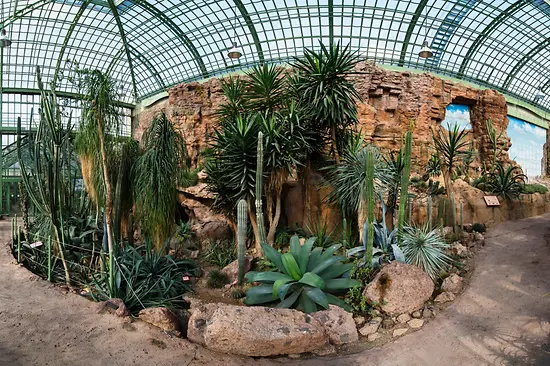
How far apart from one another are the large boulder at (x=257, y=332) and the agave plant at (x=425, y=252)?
2.66m

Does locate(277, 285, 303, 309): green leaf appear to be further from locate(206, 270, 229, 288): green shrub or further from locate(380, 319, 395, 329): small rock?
locate(206, 270, 229, 288): green shrub

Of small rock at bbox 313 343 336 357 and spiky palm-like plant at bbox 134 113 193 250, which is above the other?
spiky palm-like plant at bbox 134 113 193 250

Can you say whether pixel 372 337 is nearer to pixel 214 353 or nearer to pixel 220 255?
pixel 214 353

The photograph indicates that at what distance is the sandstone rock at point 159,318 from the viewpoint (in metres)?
4.82

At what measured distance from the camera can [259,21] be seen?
2195 centimetres

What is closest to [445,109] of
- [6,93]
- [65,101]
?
[65,101]

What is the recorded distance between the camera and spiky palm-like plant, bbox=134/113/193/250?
25.0ft

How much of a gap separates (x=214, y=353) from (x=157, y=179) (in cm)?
417

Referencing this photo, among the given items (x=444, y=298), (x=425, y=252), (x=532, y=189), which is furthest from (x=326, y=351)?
(x=532, y=189)

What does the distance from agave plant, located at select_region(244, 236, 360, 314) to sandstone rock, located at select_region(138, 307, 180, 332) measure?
1452mm

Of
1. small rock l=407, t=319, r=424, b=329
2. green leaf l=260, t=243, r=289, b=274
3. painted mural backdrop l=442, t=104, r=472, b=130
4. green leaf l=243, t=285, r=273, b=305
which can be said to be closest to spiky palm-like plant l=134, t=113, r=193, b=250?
green leaf l=260, t=243, r=289, b=274

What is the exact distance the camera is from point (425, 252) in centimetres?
674

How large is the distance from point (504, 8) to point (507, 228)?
698 inches

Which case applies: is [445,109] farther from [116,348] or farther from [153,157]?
[116,348]
